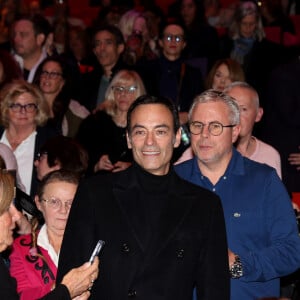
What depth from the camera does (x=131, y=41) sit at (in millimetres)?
10578

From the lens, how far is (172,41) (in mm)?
9719

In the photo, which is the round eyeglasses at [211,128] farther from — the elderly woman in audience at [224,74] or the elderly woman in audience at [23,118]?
the elderly woman in audience at [224,74]

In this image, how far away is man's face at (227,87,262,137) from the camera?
261 inches

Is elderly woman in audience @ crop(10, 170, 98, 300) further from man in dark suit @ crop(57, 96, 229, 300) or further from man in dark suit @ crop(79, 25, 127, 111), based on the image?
man in dark suit @ crop(79, 25, 127, 111)

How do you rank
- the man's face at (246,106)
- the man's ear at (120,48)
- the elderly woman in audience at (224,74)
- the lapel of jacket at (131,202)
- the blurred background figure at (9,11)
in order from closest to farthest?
the lapel of jacket at (131,202) → the man's face at (246,106) → the elderly woman in audience at (224,74) → the man's ear at (120,48) → the blurred background figure at (9,11)

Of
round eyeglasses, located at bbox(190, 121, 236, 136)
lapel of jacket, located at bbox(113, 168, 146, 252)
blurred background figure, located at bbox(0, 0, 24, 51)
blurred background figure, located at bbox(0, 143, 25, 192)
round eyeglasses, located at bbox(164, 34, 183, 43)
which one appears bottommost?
blurred background figure, located at bbox(0, 143, 25, 192)

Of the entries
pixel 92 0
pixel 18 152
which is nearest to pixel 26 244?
pixel 18 152

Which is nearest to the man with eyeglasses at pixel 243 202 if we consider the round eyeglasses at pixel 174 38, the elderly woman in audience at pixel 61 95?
the elderly woman in audience at pixel 61 95

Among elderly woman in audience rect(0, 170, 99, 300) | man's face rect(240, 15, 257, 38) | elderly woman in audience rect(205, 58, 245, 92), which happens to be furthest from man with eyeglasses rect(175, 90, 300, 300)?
man's face rect(240, 15, 257, 38)

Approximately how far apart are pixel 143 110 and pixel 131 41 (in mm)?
5983

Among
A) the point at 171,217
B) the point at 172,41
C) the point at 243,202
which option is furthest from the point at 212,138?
the point at 172,41

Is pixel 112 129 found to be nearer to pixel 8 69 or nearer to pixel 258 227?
pixel 8 69

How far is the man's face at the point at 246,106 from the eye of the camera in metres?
6.64

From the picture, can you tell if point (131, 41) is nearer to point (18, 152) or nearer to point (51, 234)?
point (18, 152)
